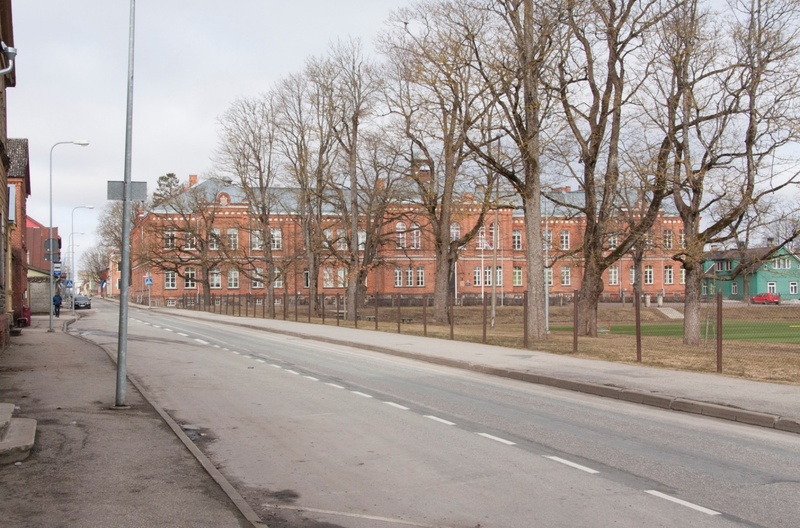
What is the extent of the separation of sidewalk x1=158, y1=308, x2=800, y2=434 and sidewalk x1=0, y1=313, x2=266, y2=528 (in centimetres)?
758

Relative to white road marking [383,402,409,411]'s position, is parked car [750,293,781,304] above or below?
above

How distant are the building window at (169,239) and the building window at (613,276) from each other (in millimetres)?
51175

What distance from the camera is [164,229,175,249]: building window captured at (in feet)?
224

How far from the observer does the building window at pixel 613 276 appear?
9256 centimetres

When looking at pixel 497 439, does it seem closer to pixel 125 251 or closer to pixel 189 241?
pixel 125 251

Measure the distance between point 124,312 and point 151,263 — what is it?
62409 millimetres

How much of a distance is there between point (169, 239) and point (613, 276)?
174 feet

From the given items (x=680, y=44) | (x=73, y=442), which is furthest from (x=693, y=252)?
(x=73, y=442)

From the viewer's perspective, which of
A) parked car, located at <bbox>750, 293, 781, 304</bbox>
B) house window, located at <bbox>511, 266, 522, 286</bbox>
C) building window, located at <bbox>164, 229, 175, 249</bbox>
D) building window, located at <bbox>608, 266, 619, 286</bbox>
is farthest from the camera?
building window, located at <bbox>608, 266, 619, 286</bbox>

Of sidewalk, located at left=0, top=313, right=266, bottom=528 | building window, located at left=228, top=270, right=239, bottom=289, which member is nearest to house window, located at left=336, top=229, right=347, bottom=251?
building window, located at left=228, top=270, right=239, bottom=289

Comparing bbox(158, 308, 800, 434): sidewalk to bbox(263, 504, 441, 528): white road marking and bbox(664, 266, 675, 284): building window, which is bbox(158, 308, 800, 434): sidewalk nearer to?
bbox(263, 504, 441, 528): white road marking

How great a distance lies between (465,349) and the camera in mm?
22594

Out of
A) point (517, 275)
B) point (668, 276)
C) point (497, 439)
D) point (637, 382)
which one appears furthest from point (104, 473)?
point (668, 276)

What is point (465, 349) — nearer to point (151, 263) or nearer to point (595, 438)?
point (595, 438)
